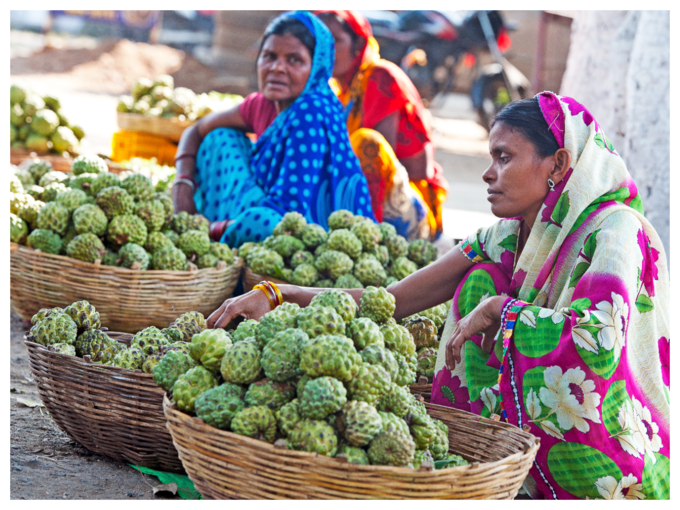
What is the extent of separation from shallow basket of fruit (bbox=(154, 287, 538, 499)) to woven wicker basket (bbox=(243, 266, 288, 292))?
1.68 m

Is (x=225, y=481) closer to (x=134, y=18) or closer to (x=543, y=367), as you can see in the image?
(x=543, y=367)

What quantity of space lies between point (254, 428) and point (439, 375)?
104 centimetres

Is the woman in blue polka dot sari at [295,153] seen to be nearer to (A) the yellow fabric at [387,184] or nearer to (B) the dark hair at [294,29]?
(B) the dark hair at [294,29]

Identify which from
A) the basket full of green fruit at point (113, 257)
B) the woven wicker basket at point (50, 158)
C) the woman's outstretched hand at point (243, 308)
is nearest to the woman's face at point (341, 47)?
the basket full of green fruit at point (113, 257)

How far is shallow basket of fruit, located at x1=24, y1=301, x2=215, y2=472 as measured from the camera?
2238 mm

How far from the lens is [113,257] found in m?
3.51

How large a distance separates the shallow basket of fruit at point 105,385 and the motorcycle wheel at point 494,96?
12761 mm

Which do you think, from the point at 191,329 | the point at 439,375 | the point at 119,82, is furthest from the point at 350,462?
the point at 119,82

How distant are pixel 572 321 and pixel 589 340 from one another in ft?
0.24

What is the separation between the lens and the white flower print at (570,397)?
199cm

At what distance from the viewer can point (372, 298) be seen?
7.20 feet

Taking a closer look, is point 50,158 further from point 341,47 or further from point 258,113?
point 341,47

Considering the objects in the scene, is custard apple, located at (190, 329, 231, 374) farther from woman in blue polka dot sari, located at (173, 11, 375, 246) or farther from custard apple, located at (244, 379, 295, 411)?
woman in blue polka dot sari, located at (173, 11, 375, 246)

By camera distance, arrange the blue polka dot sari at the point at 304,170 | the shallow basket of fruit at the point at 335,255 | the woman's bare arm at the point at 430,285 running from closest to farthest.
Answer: the woman's bare arm at the point at 430,285 < the shallow basket of fruit at the point at 335,255 < the blue polka dot sari at the point at 304,170
